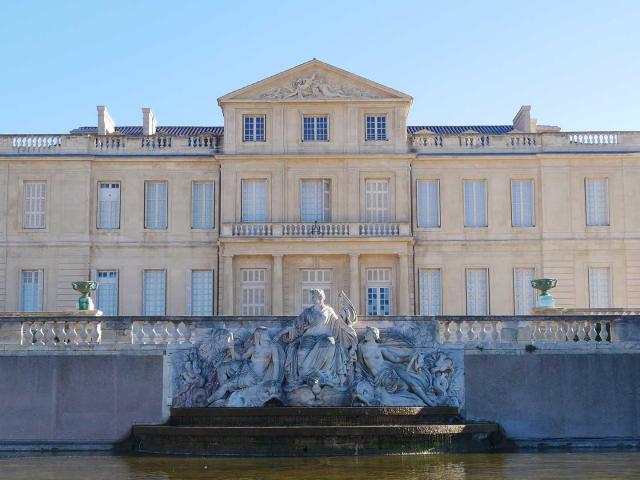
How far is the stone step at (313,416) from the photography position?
63.0 feet

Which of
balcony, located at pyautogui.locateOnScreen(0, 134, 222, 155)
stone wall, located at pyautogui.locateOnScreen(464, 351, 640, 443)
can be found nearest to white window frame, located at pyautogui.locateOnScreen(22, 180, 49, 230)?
balcony, located at pyautogui.locateOnScreen(0, 134, 222, 155)

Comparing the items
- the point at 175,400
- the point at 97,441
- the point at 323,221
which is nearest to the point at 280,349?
the point at 175,400

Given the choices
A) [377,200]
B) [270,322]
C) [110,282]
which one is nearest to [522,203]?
[377,200]

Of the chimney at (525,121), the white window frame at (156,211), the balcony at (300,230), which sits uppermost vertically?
the chimney at (525,121)

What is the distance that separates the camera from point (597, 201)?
37438 millimetres

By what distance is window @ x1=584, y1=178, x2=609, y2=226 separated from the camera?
123 feet

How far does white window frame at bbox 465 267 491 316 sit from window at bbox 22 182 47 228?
15.9 meters

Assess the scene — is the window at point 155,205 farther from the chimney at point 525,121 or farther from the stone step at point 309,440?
the stone step at point 309,440

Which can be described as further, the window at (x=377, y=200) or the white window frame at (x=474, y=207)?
the white window frame at (x=474, y=207)

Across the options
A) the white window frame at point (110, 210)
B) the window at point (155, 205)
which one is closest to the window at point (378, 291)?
the window at point (155, 205)

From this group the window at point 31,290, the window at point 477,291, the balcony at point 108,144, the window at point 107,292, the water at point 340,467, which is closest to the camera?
the water at point 340,467

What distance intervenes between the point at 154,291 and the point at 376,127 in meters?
10.4

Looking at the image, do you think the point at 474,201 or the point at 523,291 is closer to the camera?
the point at 523,291

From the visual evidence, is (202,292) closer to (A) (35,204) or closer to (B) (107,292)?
(B) (107,292)
